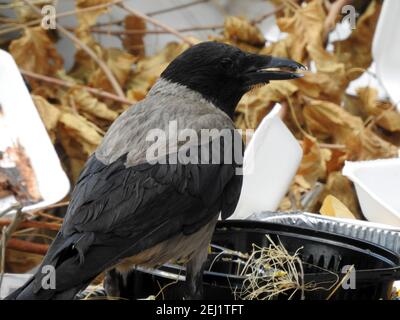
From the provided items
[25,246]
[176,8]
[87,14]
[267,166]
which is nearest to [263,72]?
[267,166]

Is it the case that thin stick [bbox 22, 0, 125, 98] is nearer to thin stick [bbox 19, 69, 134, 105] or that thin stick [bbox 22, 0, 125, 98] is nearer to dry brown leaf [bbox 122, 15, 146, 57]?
thin stick [bbox 19, 69, 134, 105]

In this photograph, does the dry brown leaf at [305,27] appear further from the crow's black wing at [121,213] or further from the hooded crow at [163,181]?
the crow's black wing at [121,213]

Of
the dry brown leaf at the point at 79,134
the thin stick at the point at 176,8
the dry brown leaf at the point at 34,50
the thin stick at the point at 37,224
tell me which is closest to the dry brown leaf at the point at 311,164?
the dry brown leaf at the point at 79,134

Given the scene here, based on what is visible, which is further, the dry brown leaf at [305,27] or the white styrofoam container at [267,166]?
the dry brown leaf at [305,27]

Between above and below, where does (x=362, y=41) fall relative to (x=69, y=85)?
above

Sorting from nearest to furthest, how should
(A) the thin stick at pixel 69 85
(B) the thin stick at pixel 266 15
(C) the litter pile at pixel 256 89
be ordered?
(C) the litter pile at pixel 256 89 → (A) the thin stick at pixel 69 85 → (B) the thin stick at pixel 266 15

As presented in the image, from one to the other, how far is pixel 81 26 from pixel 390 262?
1.76 metres

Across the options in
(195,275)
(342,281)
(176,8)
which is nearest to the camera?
(342,281)

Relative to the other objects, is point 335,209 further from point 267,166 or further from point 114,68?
point 114,68

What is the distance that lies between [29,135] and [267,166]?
683 mm

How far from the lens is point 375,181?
7.70ft

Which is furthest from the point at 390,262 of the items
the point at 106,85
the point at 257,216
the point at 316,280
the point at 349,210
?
the point at 106,85

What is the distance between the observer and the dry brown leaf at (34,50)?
121 inches

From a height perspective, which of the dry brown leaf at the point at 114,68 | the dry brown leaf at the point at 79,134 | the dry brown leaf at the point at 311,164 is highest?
the dry brown leaf at the point at 114,68
